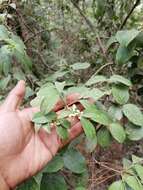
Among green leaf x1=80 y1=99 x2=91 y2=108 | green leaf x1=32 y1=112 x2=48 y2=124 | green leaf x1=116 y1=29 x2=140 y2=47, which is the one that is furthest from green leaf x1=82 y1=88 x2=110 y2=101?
green leaf x1=116 y1=29 x2=140 y2=47

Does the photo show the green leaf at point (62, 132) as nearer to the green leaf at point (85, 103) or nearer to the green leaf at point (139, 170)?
the green leaf at point (85, 103)

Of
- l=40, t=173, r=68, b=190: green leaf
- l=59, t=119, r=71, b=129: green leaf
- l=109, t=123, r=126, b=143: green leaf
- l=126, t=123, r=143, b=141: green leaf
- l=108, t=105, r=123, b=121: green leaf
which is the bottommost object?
l=40, t=173, r=68, b=190: green leaf

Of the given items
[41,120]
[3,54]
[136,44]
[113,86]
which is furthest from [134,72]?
[41,120]

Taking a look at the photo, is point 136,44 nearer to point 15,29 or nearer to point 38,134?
point 38,134

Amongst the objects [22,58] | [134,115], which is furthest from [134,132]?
[22,58]

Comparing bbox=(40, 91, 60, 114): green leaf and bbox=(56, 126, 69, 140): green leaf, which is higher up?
bbox=(40, 91, 60, 114): green leaf

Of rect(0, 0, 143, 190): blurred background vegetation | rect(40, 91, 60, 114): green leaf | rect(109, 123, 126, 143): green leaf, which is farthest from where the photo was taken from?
rect(0, 0, 143, 190): blurred background vegetation

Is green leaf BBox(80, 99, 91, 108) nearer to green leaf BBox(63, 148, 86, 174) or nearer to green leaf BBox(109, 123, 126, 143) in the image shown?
green leaf BBox(109, 123, 126, 143)
